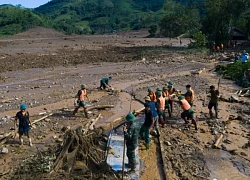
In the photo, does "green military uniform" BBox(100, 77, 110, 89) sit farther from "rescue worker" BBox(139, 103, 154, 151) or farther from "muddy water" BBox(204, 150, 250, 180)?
"muddy water" BBox(204, 150, 250, 180)

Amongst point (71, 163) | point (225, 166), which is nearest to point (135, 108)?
point (225, 166)

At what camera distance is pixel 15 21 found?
86.7 metres

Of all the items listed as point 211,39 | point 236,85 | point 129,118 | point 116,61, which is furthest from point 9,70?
point 211,39

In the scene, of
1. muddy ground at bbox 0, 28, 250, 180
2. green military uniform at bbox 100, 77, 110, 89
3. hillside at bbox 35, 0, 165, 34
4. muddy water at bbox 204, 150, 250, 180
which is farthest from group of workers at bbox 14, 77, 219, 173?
hillside at bbox 35, 0, 165, 34

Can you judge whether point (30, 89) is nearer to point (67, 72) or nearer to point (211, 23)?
point (67, 72)

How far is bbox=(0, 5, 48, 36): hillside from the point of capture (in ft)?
270

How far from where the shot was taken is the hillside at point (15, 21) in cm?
8244

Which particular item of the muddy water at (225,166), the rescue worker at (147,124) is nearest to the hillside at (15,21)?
the rescue worker at (147,124)

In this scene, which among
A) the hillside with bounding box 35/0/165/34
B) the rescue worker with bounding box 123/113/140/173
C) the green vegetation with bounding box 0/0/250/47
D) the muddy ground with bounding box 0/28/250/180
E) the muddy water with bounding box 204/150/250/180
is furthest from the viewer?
the hillside with bounding box 35/0/165/34

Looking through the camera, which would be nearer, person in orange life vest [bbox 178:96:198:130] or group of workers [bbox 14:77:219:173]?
group of workers [bbox 14:77:219:173]

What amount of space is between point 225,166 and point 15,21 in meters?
85.0

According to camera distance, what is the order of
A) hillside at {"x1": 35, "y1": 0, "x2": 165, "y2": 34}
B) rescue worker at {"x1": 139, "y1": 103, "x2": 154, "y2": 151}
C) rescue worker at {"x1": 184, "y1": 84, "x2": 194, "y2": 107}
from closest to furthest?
rescue worker at {"x1": 139, "y1": 103, "x2": 154, "y2": 151} → rescue worker at {"x1": 184, "y1": 84, "x2": 194, "y2": 107} → hillside at {"x1": 35, "y1": 0, "x2": 165, "y2": 34}

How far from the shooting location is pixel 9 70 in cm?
2930

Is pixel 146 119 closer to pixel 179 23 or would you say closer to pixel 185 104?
pixel 185 104
